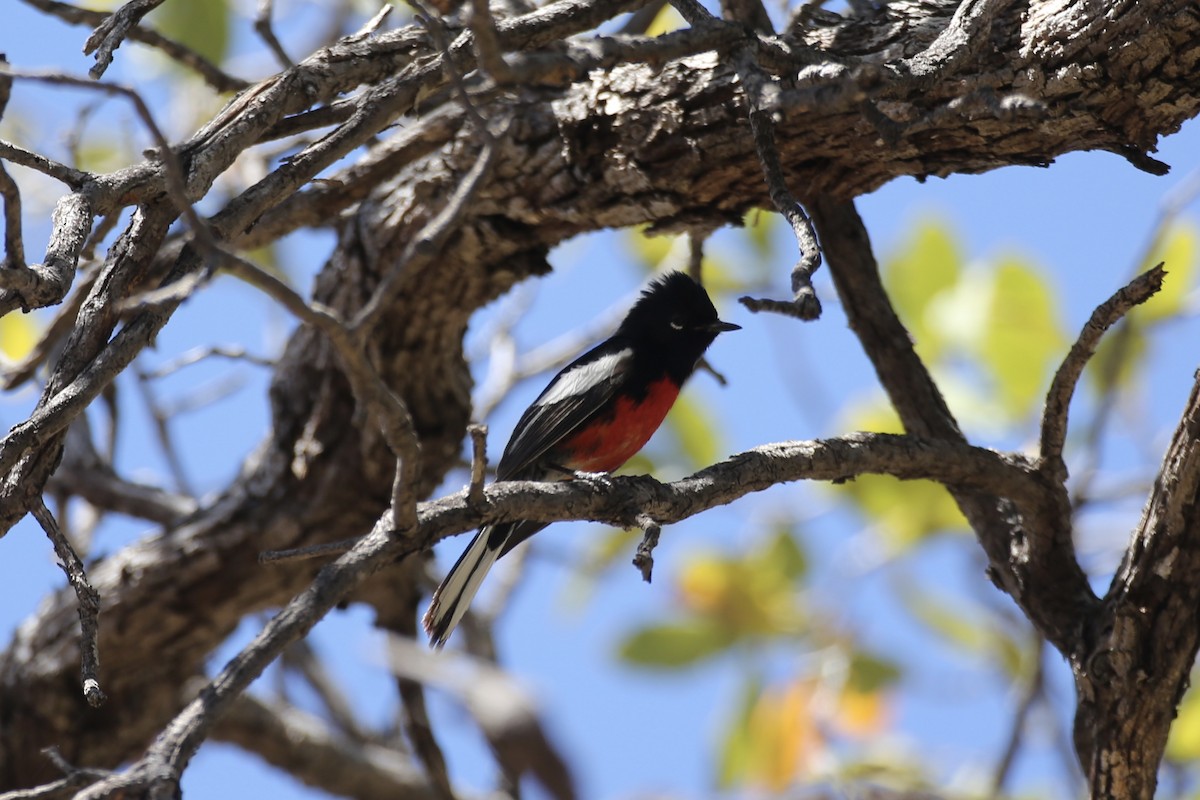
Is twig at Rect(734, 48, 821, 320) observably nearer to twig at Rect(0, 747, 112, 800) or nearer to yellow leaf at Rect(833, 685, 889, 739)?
twig at Rect(0, 747, 112, 800)

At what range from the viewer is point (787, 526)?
564cm

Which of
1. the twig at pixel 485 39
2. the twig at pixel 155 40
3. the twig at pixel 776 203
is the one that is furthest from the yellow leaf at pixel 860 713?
the twig at pixel 485 39

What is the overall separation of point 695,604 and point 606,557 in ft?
2.38

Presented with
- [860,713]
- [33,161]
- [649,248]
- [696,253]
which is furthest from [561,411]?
[33,161]

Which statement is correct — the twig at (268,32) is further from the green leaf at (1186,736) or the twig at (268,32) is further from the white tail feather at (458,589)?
the green leaf at (1186,736)

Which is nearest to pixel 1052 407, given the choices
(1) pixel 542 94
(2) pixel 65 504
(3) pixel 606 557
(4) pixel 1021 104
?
(4) pixel 1021 104

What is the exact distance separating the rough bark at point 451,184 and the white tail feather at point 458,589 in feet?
1.78

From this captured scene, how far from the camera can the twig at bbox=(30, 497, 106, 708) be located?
2.36 m

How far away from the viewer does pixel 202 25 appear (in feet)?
16.9

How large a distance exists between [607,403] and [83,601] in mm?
2691

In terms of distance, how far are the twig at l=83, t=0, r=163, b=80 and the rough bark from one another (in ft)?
0.85

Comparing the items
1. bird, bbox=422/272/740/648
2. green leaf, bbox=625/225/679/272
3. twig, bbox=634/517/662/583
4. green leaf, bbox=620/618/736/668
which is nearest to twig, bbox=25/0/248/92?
bird, bbox=422/272/740/648

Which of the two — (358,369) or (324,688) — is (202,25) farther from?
(358,369)

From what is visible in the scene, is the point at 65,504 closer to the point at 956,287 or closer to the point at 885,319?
the point at 885,319
